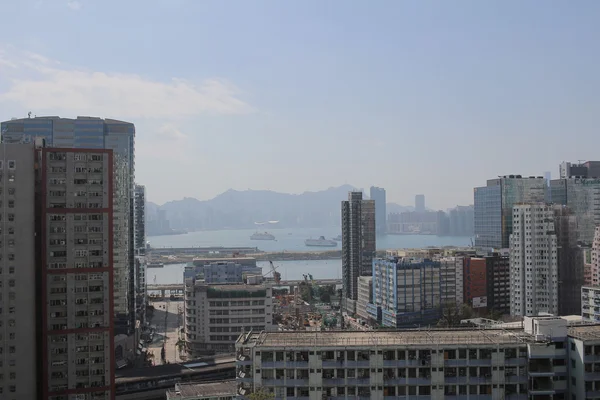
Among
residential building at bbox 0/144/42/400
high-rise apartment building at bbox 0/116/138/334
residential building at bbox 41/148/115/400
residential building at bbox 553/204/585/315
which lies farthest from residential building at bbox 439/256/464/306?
residential building at bbox 0/144/42/400

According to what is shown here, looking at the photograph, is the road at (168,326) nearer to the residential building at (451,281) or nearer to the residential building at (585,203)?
the residential building at (451,281)

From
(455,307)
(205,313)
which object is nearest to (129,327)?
(205,313)

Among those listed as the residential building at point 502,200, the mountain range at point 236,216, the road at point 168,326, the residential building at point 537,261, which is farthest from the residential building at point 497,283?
the mountain range at point 236,216

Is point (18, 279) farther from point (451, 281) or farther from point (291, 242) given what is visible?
point (291, 242)

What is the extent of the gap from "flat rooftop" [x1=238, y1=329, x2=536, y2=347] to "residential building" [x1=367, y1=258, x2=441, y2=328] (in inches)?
552

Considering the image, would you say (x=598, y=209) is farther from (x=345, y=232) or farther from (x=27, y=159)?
(x=27, y=159)

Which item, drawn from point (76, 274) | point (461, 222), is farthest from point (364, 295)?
point (461, 222)

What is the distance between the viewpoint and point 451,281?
24.7 metres

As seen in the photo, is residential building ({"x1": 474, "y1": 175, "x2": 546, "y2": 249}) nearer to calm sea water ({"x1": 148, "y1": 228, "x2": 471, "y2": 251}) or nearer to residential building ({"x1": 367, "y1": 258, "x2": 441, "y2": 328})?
residential building ({"x1": 367, "y1": 258, "x2": 441, "y2": 328})

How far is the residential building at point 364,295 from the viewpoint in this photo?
2666cm

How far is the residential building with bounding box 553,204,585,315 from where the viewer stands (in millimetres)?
23203

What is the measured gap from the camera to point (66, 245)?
39.9ft

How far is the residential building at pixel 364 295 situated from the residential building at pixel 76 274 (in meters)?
15.7

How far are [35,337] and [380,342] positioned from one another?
6.82 metres
